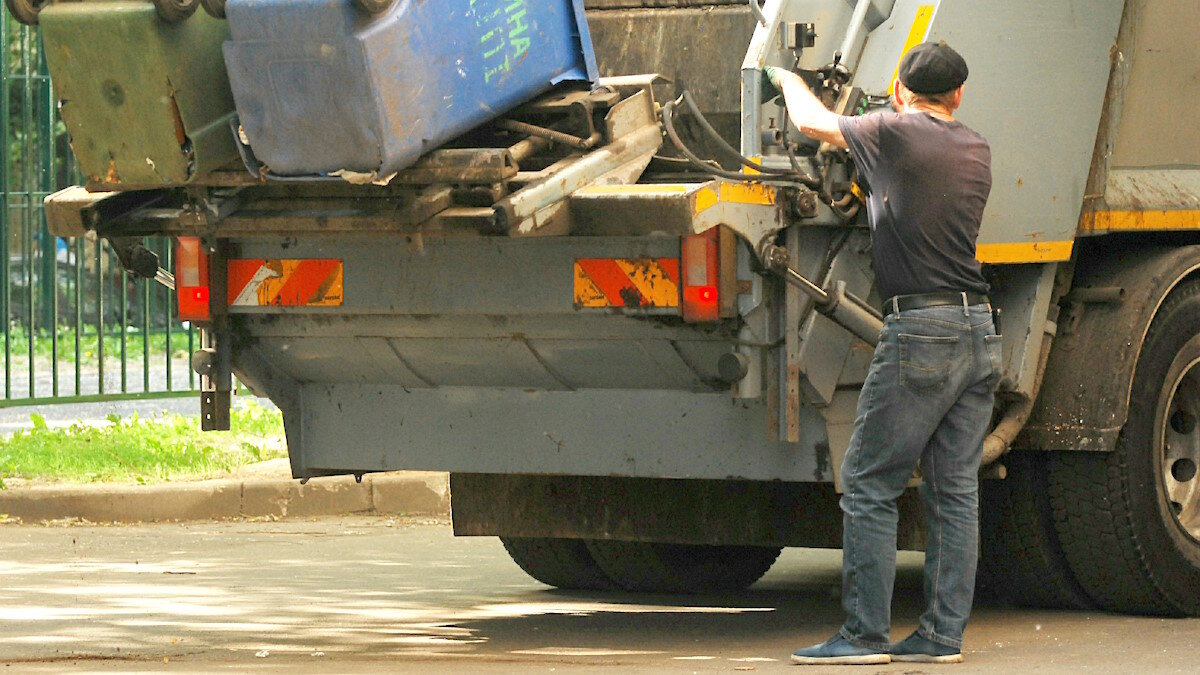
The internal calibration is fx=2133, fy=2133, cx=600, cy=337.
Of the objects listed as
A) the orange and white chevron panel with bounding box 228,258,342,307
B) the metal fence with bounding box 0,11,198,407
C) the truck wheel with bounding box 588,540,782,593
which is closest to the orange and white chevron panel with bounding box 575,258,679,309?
the orange and white chevron panel with bounding box 228,258,342,307

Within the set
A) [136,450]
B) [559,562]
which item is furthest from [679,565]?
[136,450]

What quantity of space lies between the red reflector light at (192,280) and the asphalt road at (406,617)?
3.16 ft

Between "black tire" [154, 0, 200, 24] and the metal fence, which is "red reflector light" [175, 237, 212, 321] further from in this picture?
the metal fence

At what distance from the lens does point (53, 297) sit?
12688 millimetres

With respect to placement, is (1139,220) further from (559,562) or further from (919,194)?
(559,562)

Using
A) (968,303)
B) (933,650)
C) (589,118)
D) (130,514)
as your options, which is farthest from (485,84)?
(130,514)

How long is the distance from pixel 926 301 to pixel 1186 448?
1665 mm

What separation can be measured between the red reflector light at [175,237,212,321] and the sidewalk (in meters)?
3.26

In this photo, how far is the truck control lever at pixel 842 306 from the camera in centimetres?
552

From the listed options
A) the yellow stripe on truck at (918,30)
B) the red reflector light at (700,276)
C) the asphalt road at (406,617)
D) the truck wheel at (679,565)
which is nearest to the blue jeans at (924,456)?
the asphalt road at (406,617)

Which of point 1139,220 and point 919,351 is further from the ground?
point 1139,220

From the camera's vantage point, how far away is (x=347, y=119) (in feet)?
16.9

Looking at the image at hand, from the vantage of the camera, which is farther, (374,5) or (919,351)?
(919,351)

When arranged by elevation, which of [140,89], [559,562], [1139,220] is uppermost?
[140,89]
